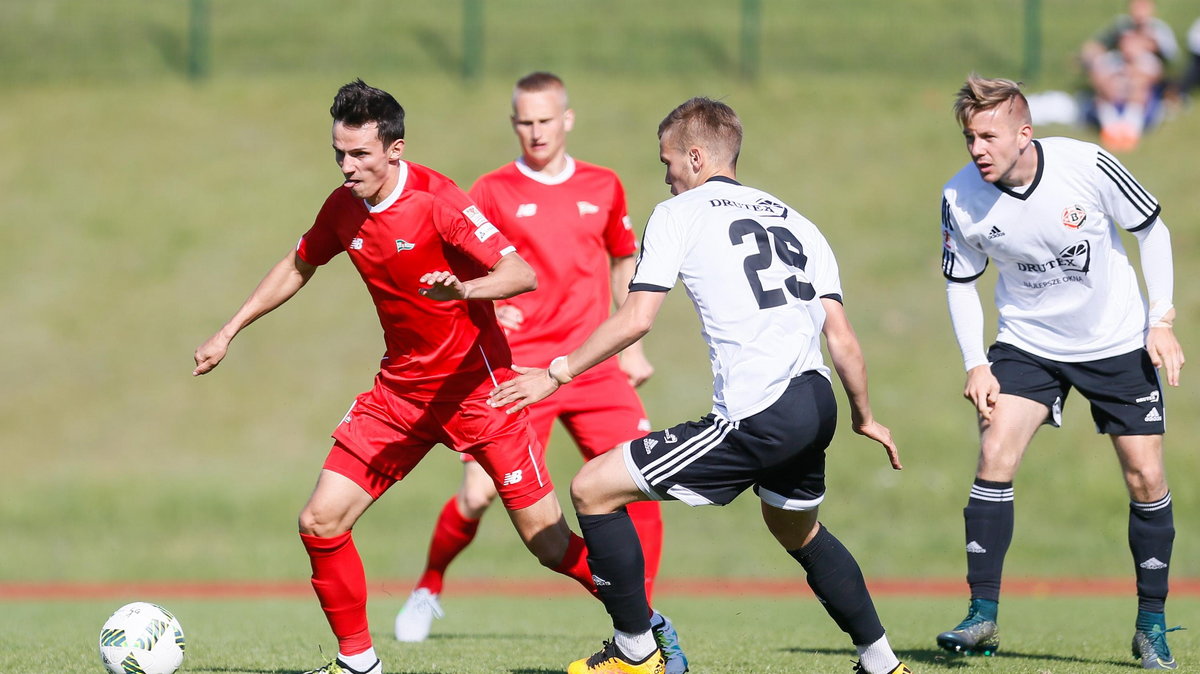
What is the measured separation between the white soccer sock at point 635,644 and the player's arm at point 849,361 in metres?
1.15

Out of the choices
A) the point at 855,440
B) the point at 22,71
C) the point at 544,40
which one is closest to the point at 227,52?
the point at 22,71

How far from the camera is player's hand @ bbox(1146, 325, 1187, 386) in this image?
225 inches

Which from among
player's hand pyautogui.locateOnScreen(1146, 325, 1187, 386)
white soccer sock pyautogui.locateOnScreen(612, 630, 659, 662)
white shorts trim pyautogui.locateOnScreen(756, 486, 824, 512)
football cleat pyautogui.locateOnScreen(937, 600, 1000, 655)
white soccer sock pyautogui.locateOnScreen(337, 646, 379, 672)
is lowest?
football cleat pyautogui.locateOnScreen(937, 600, 1000, 655)

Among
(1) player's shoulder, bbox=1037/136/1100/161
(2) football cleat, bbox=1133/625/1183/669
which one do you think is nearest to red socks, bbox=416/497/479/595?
(2) football cleat, bbox=1133/625/1183/669

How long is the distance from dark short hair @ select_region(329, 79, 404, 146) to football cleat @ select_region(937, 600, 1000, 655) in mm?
3187

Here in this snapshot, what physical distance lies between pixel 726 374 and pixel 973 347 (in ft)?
5.72

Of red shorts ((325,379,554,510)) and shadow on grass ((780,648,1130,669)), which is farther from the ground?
red shorts ((325,379,554,510))

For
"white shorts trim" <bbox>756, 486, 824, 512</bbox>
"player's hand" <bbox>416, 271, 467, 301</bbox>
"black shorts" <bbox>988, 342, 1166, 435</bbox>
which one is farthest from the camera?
"black shorts" <bbox>988, 342, 1166, 435</bbox>

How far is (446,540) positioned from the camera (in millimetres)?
7340

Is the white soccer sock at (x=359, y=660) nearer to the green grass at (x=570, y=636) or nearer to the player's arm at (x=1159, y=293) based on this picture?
the green grass at (x=570, y=636)

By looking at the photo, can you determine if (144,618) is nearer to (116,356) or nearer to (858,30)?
(116,356)

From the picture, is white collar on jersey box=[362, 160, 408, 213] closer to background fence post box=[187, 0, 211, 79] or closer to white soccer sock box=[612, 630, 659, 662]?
white soccer sock box=[612, 630, 659, 662]

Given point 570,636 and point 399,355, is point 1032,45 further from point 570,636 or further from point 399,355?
point 399,355

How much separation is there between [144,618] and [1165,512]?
4.60m
